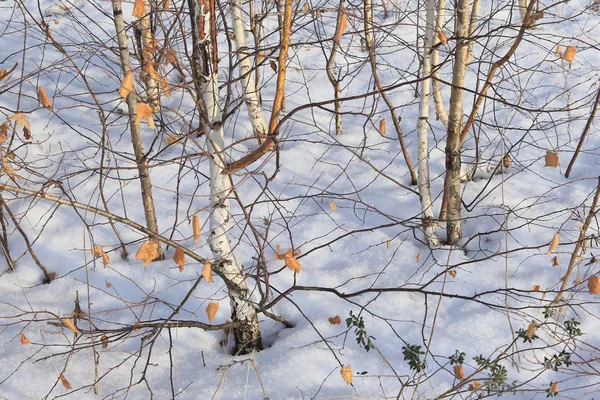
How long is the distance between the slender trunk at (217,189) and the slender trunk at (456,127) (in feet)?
3.58

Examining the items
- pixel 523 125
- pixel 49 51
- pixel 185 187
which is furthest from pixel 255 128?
pixel 49 51

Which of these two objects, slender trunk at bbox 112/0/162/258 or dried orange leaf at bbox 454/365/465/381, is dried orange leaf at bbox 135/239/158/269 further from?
dried orange leaf at bbox 454/365/465/381

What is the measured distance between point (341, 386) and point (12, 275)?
2149 mm

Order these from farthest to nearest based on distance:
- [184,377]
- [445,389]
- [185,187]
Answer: [185,187]
[184,377]
[445,389]

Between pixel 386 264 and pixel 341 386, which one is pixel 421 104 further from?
pixel 341 386

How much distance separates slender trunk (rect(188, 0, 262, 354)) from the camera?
2.01 metres

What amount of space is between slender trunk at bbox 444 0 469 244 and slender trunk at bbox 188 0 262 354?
109 cm

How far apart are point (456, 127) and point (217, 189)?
54.1 inches

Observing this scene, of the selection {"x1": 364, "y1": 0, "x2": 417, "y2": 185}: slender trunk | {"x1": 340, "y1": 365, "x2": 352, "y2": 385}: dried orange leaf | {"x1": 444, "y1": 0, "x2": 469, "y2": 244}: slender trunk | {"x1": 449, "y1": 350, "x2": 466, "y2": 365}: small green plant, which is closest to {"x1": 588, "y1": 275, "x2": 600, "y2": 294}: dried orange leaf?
{"x1": 449, "y1": 350, "x2": 466, "y2": 365}: small green plant

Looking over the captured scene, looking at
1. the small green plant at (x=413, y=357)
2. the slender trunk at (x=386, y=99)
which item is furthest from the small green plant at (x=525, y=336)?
the slender trunk at (x=386, y=99)

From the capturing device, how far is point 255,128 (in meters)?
3.76

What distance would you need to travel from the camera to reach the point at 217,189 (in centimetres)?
229

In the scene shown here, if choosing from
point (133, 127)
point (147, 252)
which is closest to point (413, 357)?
point (147, 252)

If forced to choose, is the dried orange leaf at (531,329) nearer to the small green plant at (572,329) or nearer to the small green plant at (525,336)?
the small green plant at (525,336)
